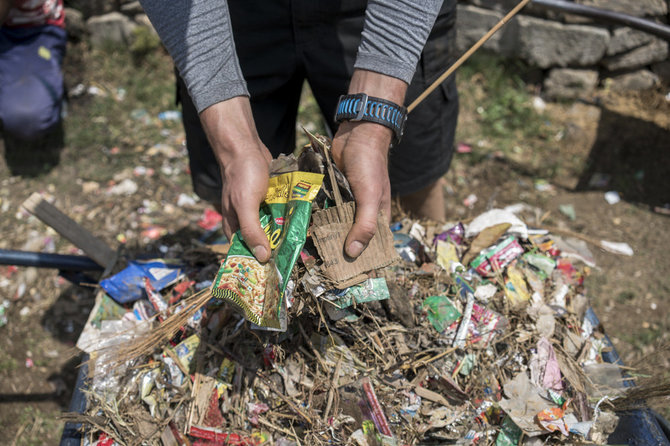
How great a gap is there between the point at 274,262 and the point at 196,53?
2.19ft

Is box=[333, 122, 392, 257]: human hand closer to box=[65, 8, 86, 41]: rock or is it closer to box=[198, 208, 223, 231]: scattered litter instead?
box=[198, 208, 223, 231]: scattered litter

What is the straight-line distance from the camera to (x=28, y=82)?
3.70 metres

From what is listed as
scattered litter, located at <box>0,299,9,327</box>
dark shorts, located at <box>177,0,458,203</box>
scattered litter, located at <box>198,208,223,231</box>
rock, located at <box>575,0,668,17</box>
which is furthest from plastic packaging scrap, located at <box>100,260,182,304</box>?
rock, located at <box>575,0,668,17</box>

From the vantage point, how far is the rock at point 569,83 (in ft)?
13.3

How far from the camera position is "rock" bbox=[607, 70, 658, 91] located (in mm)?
3986

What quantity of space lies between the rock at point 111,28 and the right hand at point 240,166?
3.79 metres

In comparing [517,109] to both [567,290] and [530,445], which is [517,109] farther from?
[530,445]

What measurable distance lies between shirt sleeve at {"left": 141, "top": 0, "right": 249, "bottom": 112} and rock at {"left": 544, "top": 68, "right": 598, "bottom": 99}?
3549 millimetres

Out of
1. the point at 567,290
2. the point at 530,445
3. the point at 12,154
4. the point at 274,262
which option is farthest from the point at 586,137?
the point at 12,154

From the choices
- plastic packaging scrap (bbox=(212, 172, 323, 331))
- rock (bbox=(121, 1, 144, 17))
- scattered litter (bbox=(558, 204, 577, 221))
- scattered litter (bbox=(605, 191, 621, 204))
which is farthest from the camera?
rock (bbox=(121, 1, 144, 17))

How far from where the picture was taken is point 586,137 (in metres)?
3.86

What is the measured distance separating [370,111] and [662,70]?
385 centimetres

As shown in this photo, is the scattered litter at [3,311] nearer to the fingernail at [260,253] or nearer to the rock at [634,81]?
the fingernail at [260,253]

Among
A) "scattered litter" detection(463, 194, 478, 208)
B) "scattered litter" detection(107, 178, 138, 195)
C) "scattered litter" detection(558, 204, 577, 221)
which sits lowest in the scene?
"scattered litter" detection(107, 178, 138, 195)
